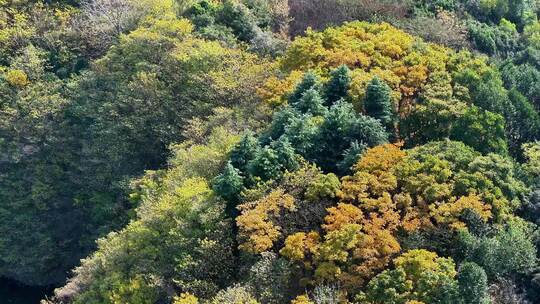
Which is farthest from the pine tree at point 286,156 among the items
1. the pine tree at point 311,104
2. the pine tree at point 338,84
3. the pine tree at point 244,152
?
the pine tree at point 338,84

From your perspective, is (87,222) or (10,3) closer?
(87,222)

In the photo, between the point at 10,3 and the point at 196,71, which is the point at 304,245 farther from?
the point at 10,3

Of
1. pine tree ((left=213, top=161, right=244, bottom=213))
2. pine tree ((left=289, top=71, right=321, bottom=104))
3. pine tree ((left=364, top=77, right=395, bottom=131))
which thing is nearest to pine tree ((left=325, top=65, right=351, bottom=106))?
pine tree ((left=289, top=71, right=321, bottom=104))

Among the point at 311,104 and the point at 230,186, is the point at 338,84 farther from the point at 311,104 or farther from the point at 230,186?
the point at 230,186

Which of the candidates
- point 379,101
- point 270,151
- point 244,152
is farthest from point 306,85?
point 270,151

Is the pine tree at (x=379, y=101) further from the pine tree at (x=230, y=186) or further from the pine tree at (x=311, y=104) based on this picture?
the pine tree at (x=230, y=186)

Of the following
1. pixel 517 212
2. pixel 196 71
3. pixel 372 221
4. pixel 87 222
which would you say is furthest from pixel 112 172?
pixel 517 212
